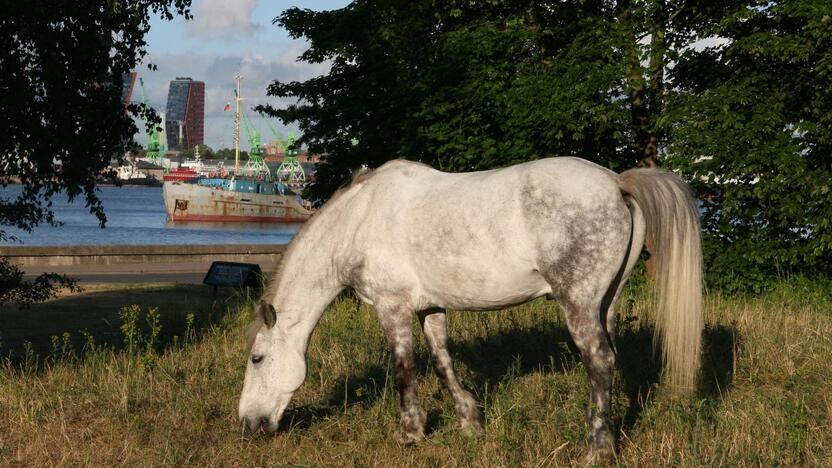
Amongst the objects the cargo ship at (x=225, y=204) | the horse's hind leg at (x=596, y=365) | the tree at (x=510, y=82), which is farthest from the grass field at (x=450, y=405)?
the cargo ship at (x=225, y=204)

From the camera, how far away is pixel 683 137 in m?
15.3

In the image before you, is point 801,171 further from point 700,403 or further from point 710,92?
point 700,403

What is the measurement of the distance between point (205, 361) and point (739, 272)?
33.3 feet

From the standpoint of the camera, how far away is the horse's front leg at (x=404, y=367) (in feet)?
22.4

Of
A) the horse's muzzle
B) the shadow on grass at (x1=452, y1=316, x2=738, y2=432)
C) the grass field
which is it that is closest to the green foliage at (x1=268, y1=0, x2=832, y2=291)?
the grass field

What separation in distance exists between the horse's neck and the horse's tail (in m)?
2.49

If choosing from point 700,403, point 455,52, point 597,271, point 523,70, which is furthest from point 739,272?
point 597,271

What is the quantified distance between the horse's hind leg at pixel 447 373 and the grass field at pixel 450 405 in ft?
0.53

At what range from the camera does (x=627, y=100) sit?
16938 millimetres

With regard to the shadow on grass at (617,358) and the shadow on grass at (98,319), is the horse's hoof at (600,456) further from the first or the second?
the shadow on grass at (98,319)

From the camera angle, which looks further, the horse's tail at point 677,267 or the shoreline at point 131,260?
the shoreline at point 131,260

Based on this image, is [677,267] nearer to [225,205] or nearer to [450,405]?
[450,405]

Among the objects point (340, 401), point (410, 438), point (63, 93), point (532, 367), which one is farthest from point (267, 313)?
point (63, 93)

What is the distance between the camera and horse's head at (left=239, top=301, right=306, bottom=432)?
7066mm
